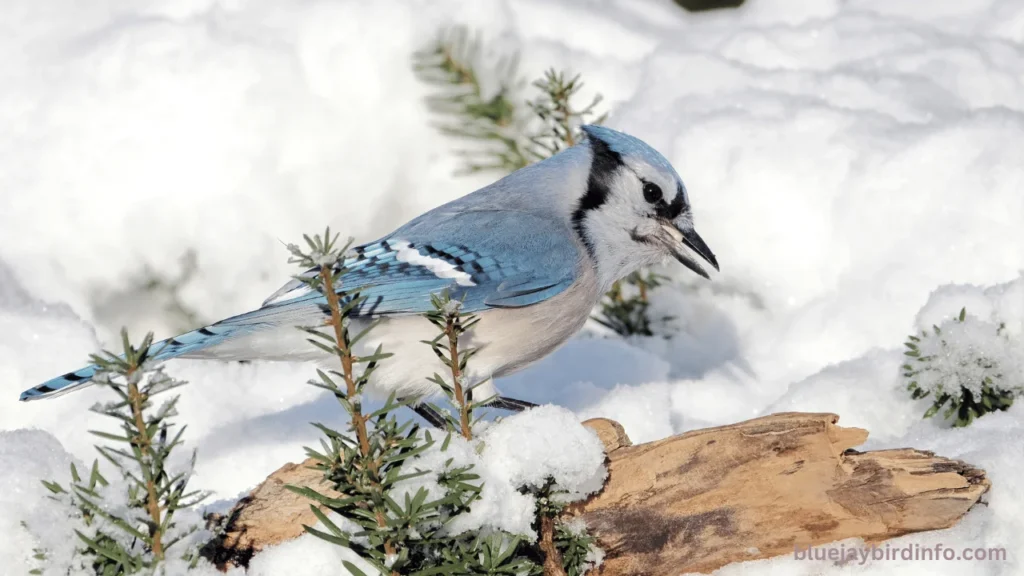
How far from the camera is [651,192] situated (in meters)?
2.73

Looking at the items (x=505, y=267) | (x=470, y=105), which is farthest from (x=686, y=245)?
(x=470, y=105)

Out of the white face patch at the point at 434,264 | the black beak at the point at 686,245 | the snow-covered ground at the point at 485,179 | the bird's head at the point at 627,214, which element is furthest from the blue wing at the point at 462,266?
the snow-covered ground at the point at 485,179

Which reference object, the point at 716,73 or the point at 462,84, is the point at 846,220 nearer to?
the point at 716,73

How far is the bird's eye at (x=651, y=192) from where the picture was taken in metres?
2.72

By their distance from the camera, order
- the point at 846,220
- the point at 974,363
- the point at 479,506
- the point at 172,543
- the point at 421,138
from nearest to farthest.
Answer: the point at 172,543
the point at 479,506
the point at 974,363
the point at 846,220
the point at 421,138

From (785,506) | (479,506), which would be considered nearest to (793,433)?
(785,506)

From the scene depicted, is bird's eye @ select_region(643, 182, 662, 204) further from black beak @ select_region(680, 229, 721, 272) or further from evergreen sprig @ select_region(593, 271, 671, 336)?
evergreen sprig @ select_region(593, 271, 671, 336)

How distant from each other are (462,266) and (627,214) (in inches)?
19.7

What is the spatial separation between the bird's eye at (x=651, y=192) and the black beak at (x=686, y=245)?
74 millimetres

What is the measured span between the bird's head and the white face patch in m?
0.39

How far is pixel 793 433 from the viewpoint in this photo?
185 cm

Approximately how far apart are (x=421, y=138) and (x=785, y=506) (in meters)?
2.10

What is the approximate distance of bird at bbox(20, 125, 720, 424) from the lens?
2436 millimetres

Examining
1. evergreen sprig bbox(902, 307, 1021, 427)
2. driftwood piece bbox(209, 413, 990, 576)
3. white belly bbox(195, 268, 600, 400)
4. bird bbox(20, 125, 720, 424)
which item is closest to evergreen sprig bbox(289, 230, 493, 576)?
driftwood piece bbox(209, 413, 990, 576)
